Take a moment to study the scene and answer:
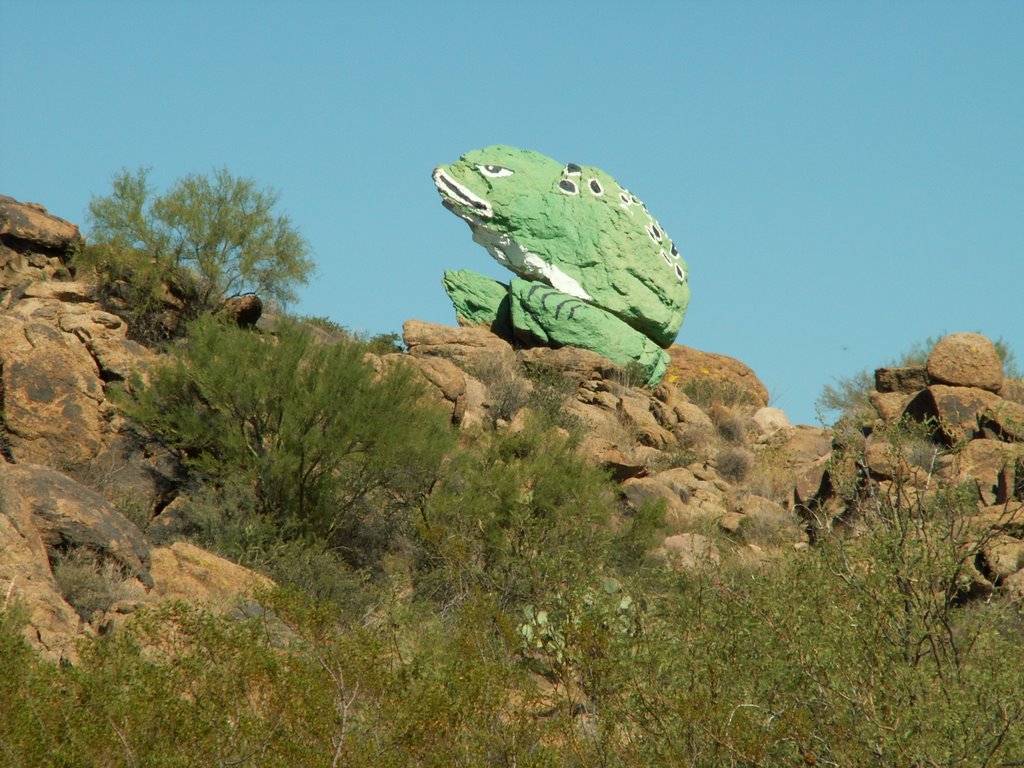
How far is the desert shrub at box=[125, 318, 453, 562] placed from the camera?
14023 millimetres

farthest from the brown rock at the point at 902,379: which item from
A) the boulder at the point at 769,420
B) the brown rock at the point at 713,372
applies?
the brown rock at the point at 713,372

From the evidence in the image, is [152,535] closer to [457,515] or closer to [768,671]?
[457,515]

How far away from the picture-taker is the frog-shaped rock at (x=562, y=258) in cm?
2362

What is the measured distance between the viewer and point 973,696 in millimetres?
5762

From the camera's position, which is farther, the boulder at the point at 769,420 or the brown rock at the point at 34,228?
the boulder at the point at 769,420

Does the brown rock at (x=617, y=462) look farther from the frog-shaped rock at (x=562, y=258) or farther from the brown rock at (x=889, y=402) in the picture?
the frog-shaped rock at (x=562, y=258)

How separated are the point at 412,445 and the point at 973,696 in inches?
369

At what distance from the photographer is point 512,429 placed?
59.4 ft

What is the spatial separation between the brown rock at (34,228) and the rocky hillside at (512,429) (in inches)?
1.3

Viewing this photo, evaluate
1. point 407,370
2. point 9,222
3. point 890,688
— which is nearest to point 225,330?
point 407,370

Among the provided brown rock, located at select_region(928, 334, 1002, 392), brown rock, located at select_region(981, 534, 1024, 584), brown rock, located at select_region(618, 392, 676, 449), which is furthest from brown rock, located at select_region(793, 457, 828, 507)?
brown rock, located at select_region(981, 534, 1024, 584)

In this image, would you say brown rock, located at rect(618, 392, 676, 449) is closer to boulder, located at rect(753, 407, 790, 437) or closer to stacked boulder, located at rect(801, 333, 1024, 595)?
boulder, located at rect(753, 407, 790, 437)

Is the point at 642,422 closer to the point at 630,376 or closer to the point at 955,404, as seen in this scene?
the point at 630,376

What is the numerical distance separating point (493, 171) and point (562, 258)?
211 centimetres
